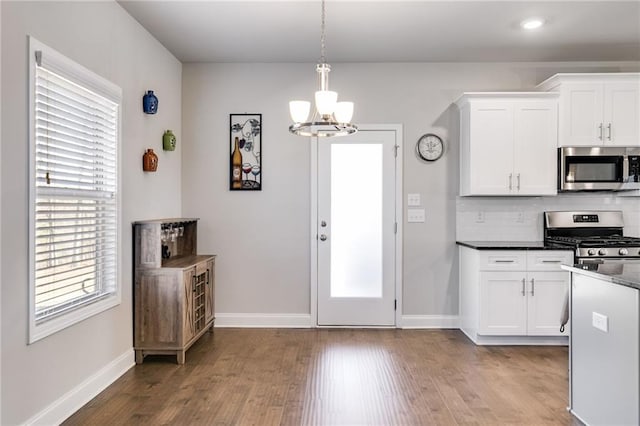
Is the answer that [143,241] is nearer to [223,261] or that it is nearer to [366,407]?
[223,261]

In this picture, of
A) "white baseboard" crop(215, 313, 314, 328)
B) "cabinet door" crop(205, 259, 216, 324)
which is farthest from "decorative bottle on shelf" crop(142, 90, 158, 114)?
"white baseboard" crop(215, 313, 314, 328)

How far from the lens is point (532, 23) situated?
12.7ft

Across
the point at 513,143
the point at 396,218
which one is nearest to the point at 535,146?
the point at 513,143

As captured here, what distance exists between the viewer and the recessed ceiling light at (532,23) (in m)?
3.81

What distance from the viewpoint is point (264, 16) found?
3742mm

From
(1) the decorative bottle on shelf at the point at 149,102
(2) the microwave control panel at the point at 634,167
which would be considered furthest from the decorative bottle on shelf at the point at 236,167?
(2) the microwave control panel at the point at 634,167

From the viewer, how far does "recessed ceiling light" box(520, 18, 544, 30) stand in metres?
3.81

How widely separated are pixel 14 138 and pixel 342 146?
316cm

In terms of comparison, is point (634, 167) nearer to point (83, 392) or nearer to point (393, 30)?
point (393, 30)

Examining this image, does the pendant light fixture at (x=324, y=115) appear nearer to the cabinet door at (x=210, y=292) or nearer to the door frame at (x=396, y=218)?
Answer: the door frame at (x=396, y=218)

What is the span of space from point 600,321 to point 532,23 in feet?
8.35

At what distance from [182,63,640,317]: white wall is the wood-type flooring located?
0.66m

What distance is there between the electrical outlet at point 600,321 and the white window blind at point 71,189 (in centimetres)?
305

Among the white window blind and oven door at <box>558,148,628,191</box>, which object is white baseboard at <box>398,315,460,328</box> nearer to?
oven door at <box>558,148,628,191</box>
